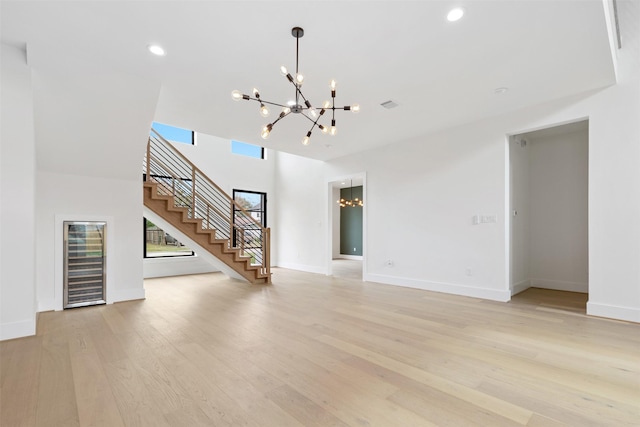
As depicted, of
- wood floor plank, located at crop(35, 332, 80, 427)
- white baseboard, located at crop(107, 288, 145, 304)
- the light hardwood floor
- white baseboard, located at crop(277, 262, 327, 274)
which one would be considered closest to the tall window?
white baseboard, located at crop(277, 262, 327, 274)

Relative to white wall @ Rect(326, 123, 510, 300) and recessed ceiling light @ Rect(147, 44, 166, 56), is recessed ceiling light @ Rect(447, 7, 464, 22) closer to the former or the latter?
recessed ceiling light @ Rect(147, 44, 166, 56)

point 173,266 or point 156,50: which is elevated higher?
point 156,50

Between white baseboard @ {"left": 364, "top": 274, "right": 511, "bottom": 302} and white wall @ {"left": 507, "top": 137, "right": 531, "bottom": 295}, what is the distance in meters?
0.60

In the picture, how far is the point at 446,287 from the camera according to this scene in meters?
5.25

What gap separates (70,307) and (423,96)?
5765 millimetres

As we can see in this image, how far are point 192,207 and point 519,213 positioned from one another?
243 inches

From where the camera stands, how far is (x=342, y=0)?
7.55 feet

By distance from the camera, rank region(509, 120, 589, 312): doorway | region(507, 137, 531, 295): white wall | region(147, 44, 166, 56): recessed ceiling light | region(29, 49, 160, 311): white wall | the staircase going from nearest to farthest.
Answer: region(147, 44, 166, 56): recessed ceiling light → region(29, 49, 160, 311): white wall → region(507, 137, 531, 295): white wall → region(509, 120, 589, 312): doorway → the staircase

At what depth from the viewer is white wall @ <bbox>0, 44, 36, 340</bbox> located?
121 inches

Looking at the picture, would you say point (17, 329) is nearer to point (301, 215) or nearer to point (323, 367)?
point (323, 367)

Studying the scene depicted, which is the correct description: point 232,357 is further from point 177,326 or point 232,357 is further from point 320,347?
point 177,326

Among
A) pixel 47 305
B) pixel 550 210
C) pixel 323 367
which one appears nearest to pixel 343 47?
pixel 323 367

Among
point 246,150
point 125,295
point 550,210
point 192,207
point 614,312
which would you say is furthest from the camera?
point 246,150

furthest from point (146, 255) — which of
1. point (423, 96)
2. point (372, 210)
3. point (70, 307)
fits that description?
point (423, 96)
